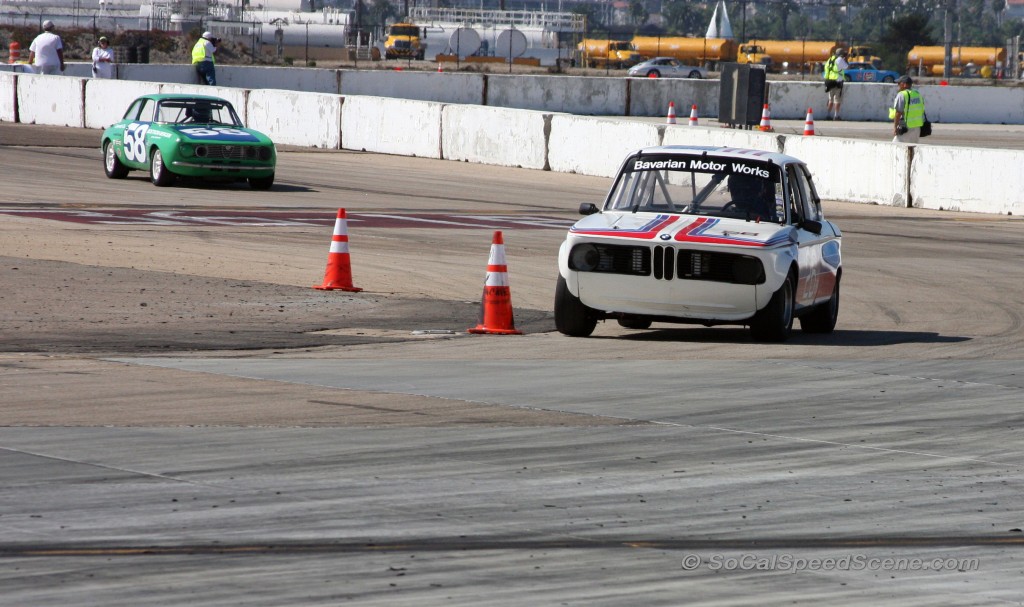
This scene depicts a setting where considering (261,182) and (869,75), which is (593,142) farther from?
(869,75)

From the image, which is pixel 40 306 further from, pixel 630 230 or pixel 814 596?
pixel 814 596

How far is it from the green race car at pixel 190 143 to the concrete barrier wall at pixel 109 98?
10697 mm

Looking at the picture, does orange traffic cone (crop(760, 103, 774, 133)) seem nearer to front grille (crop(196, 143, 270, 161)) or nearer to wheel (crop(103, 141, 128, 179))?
front grille (crop(196, 143, 270, 161))

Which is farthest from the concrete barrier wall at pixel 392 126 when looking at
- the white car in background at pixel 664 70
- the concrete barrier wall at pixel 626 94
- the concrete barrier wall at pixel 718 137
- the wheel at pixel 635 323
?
the white car in background at pixel 664 70

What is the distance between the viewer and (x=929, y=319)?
13852 mm

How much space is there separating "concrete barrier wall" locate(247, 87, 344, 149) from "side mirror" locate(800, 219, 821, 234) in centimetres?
2179

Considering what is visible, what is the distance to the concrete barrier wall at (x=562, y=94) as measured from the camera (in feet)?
158

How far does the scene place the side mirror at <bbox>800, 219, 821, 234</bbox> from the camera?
12.5 metres

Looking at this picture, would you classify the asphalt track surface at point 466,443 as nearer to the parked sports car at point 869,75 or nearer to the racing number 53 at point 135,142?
the racing number 53 at point 135,142

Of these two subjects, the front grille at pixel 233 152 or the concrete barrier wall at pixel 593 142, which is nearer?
the front grille at pixel 233 152

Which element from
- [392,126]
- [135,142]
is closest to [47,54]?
[392,126]

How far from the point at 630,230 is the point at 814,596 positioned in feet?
21.3

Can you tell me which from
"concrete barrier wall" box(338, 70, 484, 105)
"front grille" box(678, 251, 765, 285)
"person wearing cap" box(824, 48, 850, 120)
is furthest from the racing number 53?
"person wearing cap" box(824, 48, 850, 120)

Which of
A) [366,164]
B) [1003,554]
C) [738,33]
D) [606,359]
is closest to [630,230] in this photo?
[606,359]
